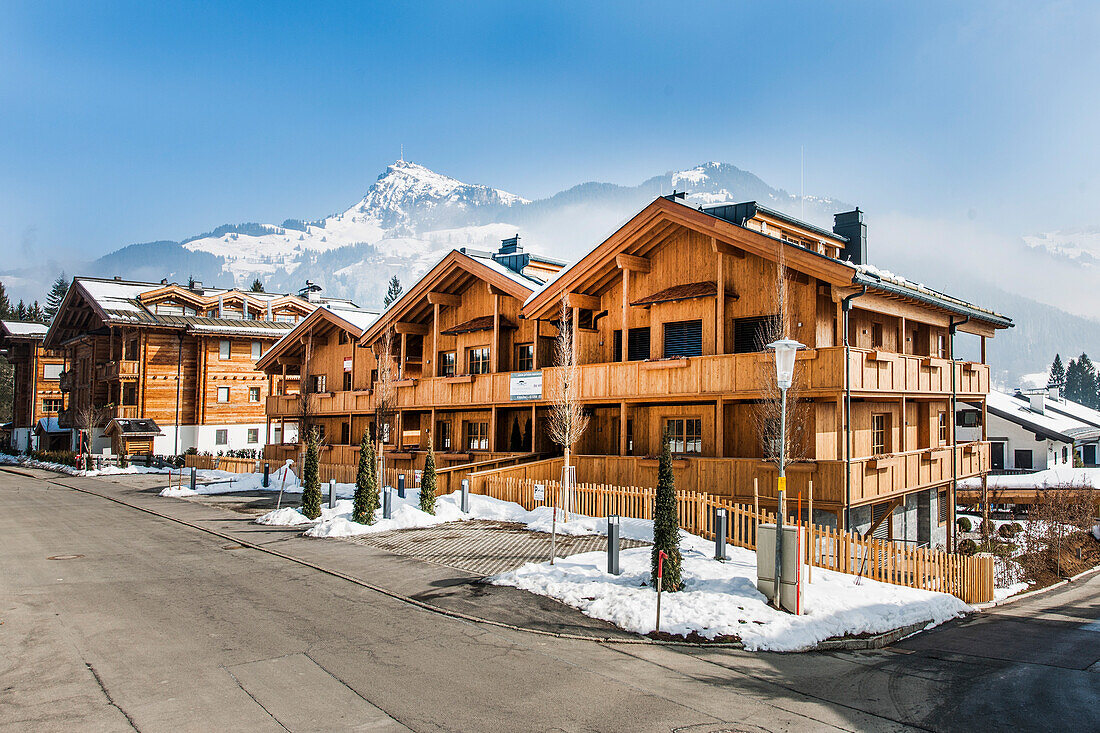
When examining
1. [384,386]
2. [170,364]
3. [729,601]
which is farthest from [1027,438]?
[170,364]

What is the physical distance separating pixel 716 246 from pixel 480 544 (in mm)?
12804

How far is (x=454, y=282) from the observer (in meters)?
37.7

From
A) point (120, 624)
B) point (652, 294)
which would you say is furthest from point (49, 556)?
point (652, 294)

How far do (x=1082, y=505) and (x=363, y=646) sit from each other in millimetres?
30098

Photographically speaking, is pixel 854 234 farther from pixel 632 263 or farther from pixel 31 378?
pixel 31 378

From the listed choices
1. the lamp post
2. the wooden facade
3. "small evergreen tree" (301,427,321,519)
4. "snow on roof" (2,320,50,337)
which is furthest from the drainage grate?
"snow on roof" (2,320,50,337)

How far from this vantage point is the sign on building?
3134 cm

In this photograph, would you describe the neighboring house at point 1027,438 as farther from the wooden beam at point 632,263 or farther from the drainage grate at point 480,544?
the drainage grate at point 480,544

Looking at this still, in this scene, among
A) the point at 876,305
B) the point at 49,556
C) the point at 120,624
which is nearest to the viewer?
the point at 120,624

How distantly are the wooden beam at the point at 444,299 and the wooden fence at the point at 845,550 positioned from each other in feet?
54.9

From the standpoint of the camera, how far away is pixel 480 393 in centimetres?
3444

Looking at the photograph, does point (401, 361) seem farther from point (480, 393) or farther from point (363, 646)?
point (363, 646)

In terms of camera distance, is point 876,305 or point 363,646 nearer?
point 363,646

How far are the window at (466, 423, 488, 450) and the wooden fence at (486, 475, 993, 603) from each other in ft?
44.2
